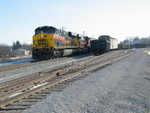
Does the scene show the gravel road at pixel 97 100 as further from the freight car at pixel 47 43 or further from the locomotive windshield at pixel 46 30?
the locomotive windshield at pixel 46 30

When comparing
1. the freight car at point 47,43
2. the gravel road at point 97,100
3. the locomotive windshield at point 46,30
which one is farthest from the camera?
the locomotive windshield at point 46,30

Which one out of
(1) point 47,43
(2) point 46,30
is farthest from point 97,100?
(2) point 46,30

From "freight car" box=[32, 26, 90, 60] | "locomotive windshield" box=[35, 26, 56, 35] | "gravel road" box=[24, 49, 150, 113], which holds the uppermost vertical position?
"locomotive windshield" box=[35, 26, 56, 35]

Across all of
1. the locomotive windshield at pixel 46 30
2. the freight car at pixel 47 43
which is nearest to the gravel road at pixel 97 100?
the freight car at pixel 47 43

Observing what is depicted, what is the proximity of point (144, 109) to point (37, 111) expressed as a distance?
8.89 feet

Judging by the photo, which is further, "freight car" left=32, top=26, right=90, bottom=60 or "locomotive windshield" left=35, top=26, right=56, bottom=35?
"locomotive windshield" left=35, top=26, right=56, bottom=35

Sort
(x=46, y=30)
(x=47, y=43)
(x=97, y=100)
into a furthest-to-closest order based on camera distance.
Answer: (x=46, y=30) < (x=47, y=43) < (x=97, y=100)

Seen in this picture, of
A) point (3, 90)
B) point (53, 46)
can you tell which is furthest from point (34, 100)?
point (53, 46)

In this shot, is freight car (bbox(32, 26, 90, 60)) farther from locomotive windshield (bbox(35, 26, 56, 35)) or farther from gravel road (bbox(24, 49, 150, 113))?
gravel road (bbox(24, 49, 150, 113))

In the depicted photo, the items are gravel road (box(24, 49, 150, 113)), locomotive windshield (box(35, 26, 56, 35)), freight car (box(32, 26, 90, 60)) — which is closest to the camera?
gravel road (box(24, 49, 150, 113))

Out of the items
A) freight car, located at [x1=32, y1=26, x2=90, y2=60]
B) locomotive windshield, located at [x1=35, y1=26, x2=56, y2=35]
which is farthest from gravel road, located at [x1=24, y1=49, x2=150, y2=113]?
locomotive windshield, located at [x1=35, y1=26, x2=56, y2=35]

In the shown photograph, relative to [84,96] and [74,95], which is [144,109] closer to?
[84,96]

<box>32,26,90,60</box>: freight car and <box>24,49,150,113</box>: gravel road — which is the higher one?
<box>32,26,90,60</box>: freight car

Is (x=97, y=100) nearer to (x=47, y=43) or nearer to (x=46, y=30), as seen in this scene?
(x=47, y=43)
